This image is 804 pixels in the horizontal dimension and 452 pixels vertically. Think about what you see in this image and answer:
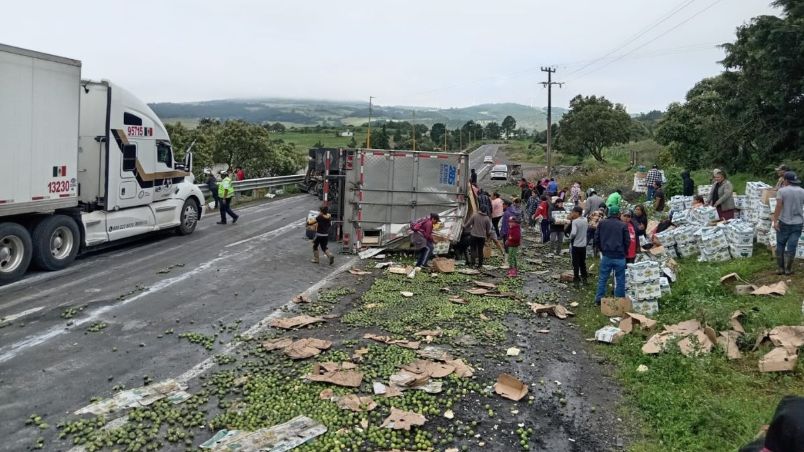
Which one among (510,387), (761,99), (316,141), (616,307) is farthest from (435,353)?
(316,141)

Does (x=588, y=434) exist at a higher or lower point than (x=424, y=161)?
lower

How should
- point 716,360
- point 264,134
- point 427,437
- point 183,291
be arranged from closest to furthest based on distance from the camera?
point 427,437 < point 716,360 < point 183,291 < point 264,134

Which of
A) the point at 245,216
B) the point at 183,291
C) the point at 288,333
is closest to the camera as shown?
the point at 288,333

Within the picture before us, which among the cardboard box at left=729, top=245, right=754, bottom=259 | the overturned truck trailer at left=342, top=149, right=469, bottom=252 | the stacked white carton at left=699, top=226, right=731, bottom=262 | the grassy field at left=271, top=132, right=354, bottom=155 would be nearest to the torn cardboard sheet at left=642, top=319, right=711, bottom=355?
the stacked white carton at left=699, top=226, right=731, bottom=262

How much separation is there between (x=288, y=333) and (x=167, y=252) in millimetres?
7049

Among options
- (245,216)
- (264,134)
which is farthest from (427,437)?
(264,134)

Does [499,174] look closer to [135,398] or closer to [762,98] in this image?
[762,98]

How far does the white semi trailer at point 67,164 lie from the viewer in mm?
10758

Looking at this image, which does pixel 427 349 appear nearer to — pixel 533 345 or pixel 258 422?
pixel 533 345

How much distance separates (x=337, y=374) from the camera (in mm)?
6945

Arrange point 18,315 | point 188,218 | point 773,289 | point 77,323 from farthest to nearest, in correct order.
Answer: point 188,218
point 773,289
point 18,315
point 77,323

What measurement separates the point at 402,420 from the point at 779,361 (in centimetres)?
475

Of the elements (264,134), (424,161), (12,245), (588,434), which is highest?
(264,134)

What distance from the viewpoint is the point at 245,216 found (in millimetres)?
21359
